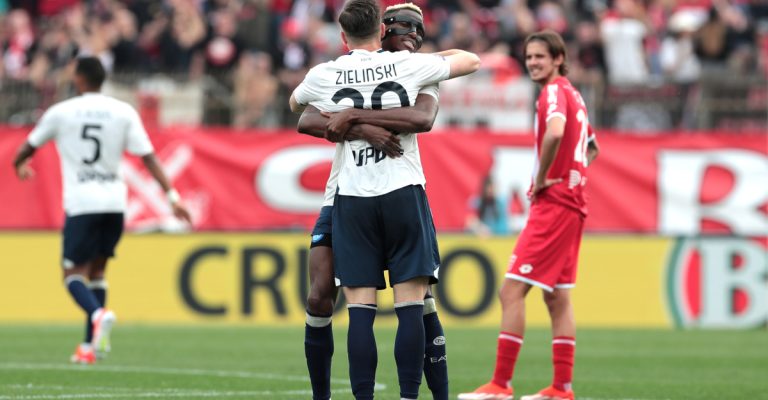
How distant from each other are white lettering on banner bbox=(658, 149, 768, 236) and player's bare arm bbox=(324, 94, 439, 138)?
39.9ft

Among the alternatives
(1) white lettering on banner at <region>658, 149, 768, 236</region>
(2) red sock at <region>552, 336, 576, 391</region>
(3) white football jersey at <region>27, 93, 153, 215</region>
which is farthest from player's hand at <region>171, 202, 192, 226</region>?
(1) white lettering on banner at <region>658, 149, 768, 236</region>

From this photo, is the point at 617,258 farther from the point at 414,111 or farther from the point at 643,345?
the point at 414,111

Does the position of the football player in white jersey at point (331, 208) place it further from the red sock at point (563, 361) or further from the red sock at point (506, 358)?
the red sock at point (563, 361)

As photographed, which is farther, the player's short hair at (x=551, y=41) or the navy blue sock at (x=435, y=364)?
the player's short hair at (x=551, y=41)

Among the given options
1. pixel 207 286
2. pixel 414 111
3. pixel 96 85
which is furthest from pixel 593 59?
pixel 414 111

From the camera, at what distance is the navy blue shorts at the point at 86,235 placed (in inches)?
490

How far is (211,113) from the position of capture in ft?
68.2

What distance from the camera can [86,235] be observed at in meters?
12.5

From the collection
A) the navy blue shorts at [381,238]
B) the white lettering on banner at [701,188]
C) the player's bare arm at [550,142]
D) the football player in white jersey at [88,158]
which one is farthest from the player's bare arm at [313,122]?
the white lettering on banner at [701,188]

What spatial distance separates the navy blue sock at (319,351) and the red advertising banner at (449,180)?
11294 millimetres

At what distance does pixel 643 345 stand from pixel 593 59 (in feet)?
26.4

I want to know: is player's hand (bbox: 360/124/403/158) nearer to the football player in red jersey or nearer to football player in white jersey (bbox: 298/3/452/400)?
football player in white jersey (bbox: 298/3/452/400)

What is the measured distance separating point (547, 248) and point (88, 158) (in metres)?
4.61

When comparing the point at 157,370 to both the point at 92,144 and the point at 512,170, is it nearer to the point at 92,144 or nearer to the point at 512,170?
the point at 92,144
